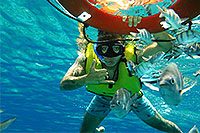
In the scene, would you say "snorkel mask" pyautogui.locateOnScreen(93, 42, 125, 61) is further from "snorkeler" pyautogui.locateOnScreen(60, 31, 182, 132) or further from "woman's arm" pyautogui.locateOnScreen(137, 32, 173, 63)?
"woman's arm" pyautogui.locateOnScreen(137, 32, 173, 63)

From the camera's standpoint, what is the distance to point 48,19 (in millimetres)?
10031

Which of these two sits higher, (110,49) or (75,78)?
(110,49)

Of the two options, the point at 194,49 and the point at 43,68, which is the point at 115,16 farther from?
the point at 43,68

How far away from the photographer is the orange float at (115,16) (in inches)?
172

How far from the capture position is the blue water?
32.9ft

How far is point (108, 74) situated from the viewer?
490 centimetres

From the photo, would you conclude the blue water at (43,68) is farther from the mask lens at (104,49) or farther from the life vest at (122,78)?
the mask lens at (104,49)

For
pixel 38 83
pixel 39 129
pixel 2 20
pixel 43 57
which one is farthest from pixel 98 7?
pixel 39 129

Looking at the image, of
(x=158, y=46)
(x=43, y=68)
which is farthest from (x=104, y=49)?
(x=43, y=68)

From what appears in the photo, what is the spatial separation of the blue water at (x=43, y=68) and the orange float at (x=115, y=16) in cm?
179

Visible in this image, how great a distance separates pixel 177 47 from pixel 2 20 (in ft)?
36.0

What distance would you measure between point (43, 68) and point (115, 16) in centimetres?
1268

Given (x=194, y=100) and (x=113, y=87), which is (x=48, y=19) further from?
(x=194, y=100)

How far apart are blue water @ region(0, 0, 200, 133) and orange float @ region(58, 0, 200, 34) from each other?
1791 millimetres
